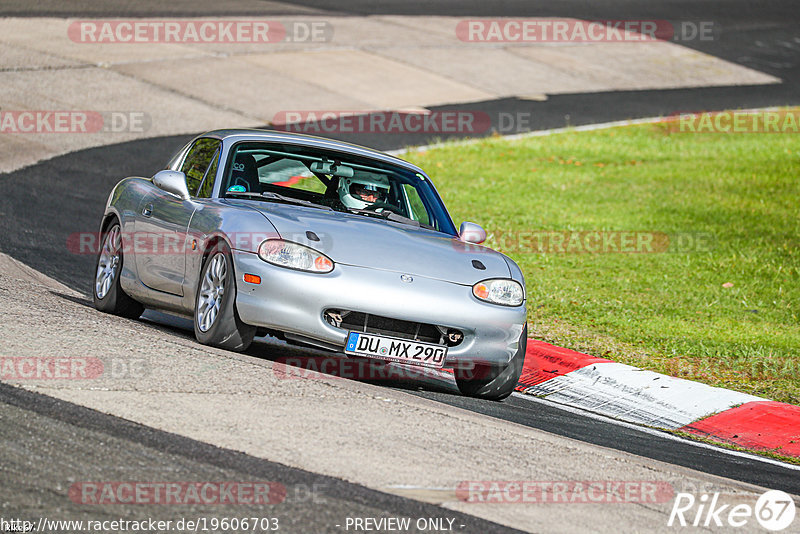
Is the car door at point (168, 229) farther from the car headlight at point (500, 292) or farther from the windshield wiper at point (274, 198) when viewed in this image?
the car headlight at point (500, 292)

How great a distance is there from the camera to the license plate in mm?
7070

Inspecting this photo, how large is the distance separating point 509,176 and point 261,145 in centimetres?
1157

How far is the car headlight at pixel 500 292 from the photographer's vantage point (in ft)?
24.4

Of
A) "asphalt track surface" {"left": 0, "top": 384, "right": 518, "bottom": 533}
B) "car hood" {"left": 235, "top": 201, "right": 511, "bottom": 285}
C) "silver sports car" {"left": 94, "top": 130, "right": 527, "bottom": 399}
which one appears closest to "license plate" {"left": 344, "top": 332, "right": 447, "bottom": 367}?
"silver sports car" {"left": 94, "top": 130, "right": 527, "bottom": 399}

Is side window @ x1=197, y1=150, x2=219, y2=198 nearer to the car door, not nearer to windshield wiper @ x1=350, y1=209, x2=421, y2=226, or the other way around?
the car door

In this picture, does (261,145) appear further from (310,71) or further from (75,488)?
(310,71)

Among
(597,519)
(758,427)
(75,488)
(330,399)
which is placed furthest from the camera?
(758,427)

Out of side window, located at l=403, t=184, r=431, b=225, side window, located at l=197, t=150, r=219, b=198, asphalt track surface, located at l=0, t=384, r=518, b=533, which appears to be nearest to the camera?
asphalt track surface, located at l=0, t=384, r=518, b=533

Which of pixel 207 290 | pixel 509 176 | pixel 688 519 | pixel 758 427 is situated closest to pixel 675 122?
pixel 509 176

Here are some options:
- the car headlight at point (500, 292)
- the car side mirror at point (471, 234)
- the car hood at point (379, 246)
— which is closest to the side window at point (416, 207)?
the car side mirror at point (471, 234)

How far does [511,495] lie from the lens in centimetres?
516

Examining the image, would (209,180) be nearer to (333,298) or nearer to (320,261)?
(320,261)

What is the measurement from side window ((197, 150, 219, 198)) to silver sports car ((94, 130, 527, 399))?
0.02m

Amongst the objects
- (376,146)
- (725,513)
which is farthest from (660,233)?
(725,513)
